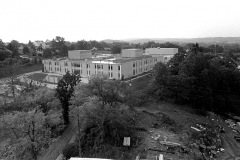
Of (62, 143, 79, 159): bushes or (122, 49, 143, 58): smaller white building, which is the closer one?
(62, 143, 79, 159): bushes

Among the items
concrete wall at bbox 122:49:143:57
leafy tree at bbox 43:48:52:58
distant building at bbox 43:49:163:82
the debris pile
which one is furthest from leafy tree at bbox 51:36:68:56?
the debris pile

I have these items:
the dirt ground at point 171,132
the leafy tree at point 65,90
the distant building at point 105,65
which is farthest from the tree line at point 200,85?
Answer: the leafy tree at point 65,90

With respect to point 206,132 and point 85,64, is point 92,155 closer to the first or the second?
point 206,132

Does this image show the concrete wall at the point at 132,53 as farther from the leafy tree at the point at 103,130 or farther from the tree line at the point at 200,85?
the leafy tree at the point at 103,130

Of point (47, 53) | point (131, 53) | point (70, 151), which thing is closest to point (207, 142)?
point (70, 151)

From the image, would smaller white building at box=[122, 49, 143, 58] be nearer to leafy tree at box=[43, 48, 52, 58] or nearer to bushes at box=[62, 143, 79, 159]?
bushes at box=[62, 143, 79, 159]

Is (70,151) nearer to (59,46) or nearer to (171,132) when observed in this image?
(171,132)
